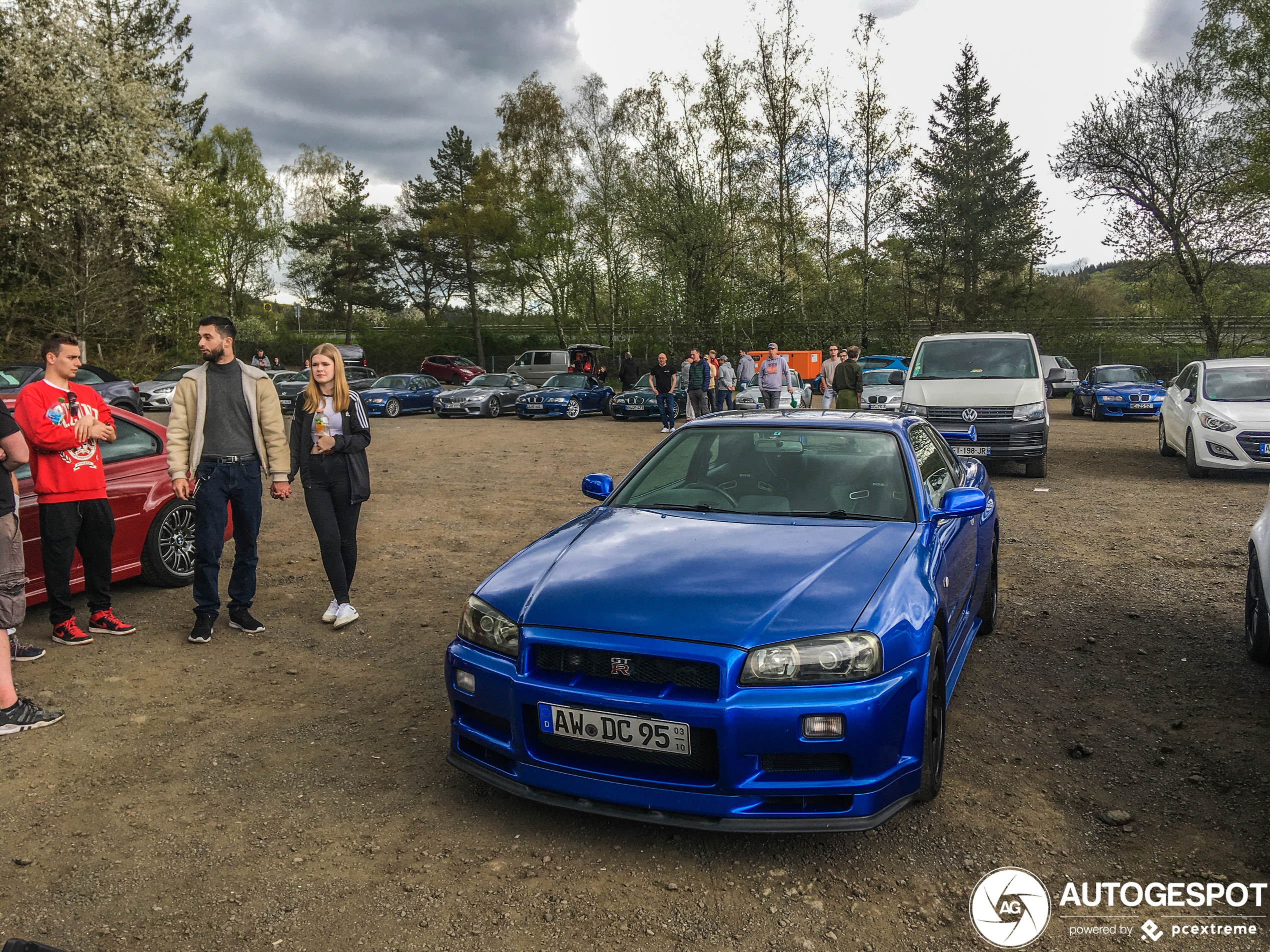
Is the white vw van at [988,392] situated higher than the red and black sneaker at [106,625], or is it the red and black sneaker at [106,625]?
the white vw van at [988,392]

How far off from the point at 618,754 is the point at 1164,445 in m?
14.6

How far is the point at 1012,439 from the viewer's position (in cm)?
1229

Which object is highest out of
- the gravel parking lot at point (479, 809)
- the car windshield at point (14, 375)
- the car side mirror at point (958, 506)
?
the car windshield at point (14, 375)

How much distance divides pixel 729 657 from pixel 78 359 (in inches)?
177

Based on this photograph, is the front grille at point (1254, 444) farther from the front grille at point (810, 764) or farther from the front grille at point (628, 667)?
the front grille at point (628, 667)

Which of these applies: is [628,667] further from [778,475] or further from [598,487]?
[598,487]

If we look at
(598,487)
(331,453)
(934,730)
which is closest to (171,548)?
(331,453)

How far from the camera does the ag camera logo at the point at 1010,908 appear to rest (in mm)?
2652

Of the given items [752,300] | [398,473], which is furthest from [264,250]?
[398,473]

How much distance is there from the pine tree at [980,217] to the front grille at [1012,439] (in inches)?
1230

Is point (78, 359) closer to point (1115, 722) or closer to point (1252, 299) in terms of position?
point (1115, 722)

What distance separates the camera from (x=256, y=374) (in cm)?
561

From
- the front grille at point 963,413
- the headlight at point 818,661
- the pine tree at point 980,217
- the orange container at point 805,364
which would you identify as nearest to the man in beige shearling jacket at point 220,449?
the headlight at point 818,661

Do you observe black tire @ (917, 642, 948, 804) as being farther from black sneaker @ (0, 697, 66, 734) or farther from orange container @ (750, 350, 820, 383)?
orange container @ (750, 350, 820, 383)
